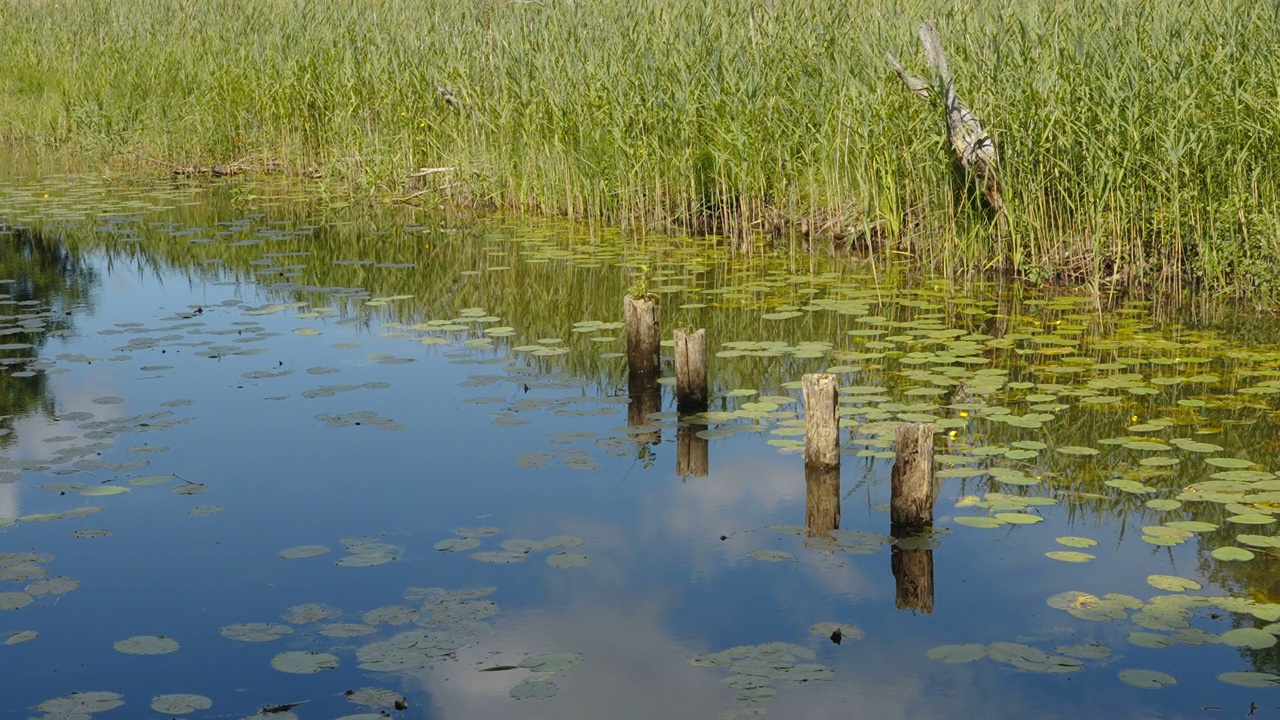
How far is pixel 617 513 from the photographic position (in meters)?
4.90

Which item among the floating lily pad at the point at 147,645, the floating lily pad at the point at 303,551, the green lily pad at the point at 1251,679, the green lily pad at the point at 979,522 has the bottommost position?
the green lily pad at the point at 1251,679

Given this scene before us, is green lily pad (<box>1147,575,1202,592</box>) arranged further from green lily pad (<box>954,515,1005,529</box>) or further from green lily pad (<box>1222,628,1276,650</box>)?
green lily pad (<box>954,515,1005,529</box>)

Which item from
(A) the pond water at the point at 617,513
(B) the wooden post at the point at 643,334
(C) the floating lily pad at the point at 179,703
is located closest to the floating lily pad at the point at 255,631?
(A) the pond water at the point at 617,513

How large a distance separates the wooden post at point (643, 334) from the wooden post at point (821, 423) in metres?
1.39

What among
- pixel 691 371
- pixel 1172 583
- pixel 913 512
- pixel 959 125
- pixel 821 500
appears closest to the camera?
pixel 1172 583

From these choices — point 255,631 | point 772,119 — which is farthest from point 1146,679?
point 772,119

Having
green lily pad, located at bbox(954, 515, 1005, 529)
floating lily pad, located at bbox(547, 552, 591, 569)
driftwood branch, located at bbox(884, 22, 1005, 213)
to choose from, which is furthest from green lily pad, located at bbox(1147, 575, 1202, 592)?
driftwood branch, located at bbox(884, 22, 1005, 213)

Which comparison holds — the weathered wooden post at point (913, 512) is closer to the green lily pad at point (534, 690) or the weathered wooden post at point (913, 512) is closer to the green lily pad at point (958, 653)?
the green lily pad at point (958, 653)

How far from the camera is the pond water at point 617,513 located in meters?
3.62

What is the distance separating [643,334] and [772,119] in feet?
11.8

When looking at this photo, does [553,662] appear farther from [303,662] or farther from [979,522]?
[979,522]

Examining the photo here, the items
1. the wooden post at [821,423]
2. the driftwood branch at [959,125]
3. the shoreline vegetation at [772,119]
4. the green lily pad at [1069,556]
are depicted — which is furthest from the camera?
the driftwood branch at [959,125]

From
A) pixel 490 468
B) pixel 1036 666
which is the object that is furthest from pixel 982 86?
pixel 1036 666

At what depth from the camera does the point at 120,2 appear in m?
18.1
